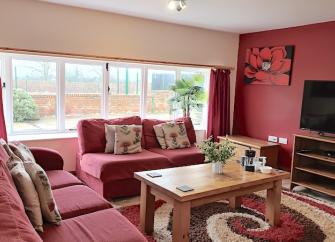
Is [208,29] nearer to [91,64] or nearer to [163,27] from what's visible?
[163,27]

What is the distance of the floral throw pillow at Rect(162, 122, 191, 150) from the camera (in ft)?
14.0

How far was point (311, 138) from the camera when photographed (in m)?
3.74

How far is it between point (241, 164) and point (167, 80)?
2.38 m

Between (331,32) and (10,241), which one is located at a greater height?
(331,32)

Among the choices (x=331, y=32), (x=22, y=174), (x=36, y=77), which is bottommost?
(x=22, y=174)

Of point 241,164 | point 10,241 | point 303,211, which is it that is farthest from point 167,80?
point 10,241

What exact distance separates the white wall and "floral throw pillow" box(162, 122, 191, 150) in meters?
1.03

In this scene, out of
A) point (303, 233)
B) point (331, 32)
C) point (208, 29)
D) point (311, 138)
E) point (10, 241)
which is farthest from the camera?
point (208, 29)

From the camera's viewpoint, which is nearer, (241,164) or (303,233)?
(303,233)

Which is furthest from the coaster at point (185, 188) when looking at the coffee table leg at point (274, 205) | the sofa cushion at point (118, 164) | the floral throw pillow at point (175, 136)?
the floral throw pillow at point (175, 136)

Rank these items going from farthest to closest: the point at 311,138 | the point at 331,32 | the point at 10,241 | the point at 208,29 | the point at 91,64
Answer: the point at 208,29 < the point at 91,64 < the point at 331,32 < the point at 311,138 < the point at 10,241

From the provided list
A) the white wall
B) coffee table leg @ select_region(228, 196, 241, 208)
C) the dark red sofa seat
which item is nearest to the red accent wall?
the white wall

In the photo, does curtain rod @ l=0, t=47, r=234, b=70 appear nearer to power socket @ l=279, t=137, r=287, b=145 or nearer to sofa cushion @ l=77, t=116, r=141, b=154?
sofa cushion @ l=77, t=116, r=141, b=154

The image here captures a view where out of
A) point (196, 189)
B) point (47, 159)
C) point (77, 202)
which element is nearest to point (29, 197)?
point (77, 202)
